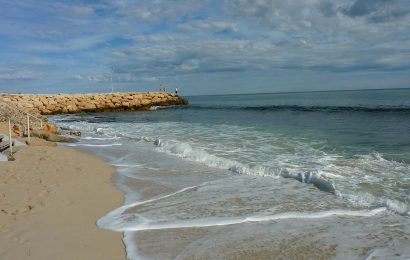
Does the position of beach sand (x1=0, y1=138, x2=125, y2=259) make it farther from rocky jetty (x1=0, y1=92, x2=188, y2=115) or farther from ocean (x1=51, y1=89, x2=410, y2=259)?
rocky jetty (x1=0, y1=92, x2=188, y2=115)

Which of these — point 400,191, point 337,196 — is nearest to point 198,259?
point 337,196

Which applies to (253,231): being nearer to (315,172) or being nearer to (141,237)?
(141,237)

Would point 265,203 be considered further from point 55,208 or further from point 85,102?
point 85,102

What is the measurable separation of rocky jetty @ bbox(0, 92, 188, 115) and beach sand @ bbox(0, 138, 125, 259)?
28559mm

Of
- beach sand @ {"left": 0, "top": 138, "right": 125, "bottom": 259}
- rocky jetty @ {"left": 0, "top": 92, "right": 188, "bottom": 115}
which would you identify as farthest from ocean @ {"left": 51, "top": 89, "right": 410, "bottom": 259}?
rocky jetty @ {"left": 0, "top": 92, "right": 188, "bottom": 115}

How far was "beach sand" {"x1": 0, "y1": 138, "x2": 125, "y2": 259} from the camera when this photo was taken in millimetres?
4621

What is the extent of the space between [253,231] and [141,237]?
1570mm

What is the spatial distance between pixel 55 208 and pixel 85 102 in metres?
39.6

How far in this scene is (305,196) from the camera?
7.02m

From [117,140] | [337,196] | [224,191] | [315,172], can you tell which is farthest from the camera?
[117,140]

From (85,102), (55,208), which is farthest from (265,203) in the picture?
(85,102)

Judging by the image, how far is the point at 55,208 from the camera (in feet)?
20.6

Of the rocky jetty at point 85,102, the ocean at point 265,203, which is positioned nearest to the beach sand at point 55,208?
the ocean at point 265,203

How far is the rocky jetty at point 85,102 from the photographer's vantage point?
1554 inches
